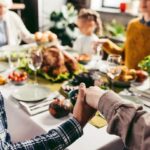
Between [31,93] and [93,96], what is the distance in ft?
1.71

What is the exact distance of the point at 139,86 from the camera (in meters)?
1.50

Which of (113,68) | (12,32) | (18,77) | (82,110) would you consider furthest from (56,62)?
(12,32)

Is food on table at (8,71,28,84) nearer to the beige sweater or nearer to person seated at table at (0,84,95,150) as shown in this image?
person seated at table at (0,84,95,150)

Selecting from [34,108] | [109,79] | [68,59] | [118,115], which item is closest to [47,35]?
[68,59]

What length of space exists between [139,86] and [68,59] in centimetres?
45

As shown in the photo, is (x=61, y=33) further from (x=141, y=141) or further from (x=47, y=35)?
(x=141, y=141)

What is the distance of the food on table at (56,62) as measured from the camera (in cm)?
159

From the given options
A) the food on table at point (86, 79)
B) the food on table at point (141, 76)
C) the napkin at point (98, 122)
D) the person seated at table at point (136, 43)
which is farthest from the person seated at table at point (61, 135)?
the person seated at table at point (136, 43)

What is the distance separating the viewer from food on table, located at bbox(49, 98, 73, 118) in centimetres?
116

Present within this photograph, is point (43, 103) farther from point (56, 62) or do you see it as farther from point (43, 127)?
point (56, 62)

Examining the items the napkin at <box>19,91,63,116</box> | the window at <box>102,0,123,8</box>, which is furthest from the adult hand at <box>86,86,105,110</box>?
the window at <box>102,0,123,8</box>

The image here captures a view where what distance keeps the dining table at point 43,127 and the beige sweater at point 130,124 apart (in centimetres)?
26

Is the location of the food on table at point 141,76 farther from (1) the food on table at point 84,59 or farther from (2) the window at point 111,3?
(2) the window at point 111,3

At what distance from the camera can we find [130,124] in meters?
0.72
